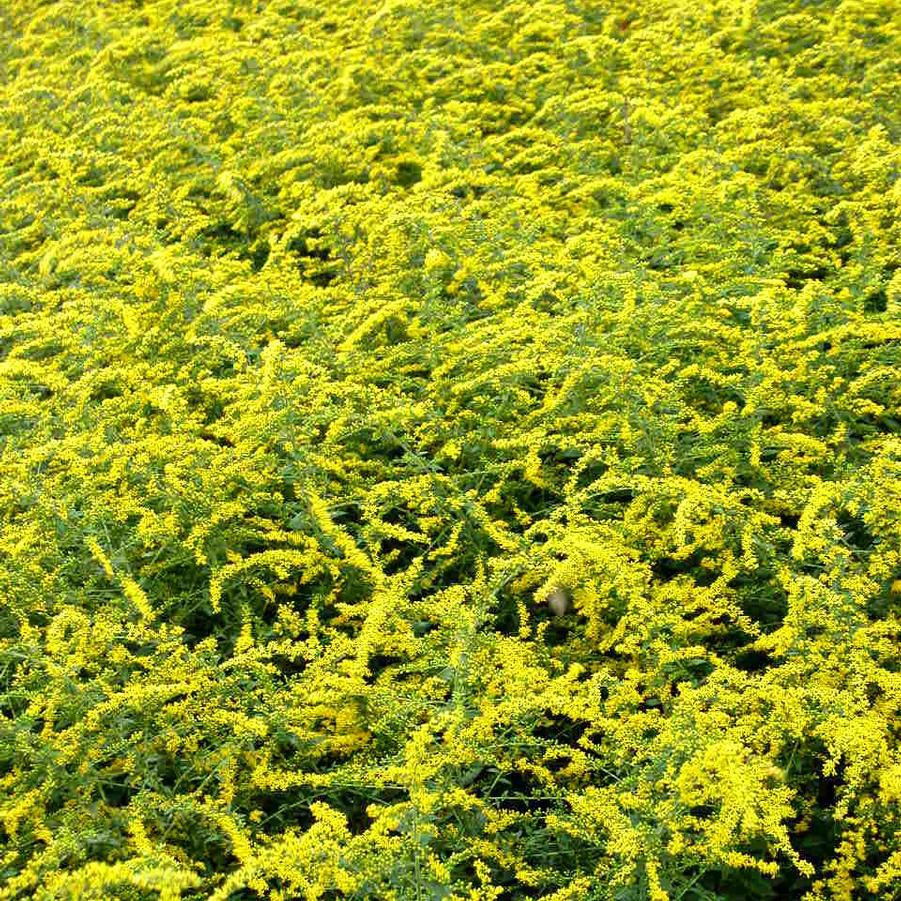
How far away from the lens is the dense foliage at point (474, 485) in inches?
89.1

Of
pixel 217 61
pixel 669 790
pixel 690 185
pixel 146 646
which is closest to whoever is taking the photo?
pixel 669 790

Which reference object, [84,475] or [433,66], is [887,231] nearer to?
[433,66]

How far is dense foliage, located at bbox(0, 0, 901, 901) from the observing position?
2264mm

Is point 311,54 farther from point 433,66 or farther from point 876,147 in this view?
point 876,147

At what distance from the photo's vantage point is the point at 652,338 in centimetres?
329

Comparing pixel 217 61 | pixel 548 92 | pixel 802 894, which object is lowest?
pixel 802 894

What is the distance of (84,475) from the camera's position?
10.1ft

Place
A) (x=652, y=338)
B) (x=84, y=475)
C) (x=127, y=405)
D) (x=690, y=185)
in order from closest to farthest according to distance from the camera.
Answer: (x=84, y=475) → (x=652, y=338) → (x=127, y=405) → (x=690, y=185)

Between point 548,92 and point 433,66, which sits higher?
point 433,66

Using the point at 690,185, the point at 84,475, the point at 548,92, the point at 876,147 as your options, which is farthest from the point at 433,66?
the point at 84,475

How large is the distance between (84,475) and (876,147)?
2979 millimetres

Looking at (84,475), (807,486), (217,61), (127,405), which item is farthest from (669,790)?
(217,61)

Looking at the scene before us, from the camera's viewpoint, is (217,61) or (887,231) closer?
(887,231)

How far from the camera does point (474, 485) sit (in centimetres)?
313
